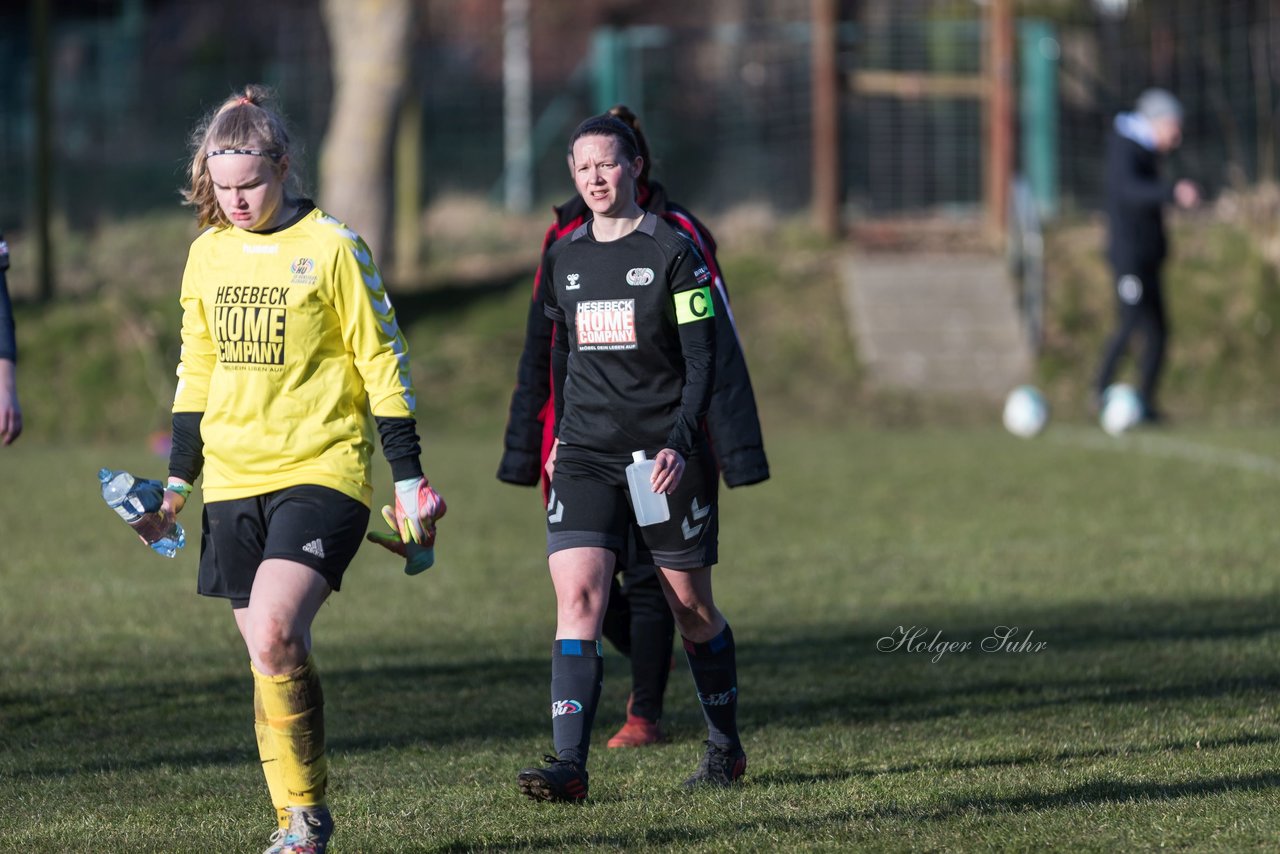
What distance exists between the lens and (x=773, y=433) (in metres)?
18.2

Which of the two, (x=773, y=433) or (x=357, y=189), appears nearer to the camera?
(x=773, y=433)

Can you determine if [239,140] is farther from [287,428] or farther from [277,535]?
[277,535]

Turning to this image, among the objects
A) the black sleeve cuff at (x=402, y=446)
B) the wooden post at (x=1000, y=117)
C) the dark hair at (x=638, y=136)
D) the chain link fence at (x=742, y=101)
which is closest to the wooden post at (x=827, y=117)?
the chain link fence at (x=742, y=101)

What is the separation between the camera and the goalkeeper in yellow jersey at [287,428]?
185 inches

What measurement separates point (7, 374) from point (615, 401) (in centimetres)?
175

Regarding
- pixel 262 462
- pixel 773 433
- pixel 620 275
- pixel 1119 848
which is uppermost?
pixel 620 275

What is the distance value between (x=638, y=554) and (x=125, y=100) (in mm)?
22491

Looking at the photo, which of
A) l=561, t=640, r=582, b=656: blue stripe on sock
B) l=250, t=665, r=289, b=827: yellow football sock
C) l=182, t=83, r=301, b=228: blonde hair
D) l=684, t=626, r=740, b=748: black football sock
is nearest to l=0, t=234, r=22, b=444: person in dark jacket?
l=182, t=83, r=301, b=228: blonde hair

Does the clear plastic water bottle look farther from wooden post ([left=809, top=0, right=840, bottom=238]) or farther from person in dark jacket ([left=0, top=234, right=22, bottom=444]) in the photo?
wooden post ([left=809, top=0, right=840, bottom=238])

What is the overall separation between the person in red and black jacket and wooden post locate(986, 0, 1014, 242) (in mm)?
15746

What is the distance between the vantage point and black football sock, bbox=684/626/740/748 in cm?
568

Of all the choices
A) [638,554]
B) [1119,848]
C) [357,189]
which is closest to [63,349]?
[357,189]

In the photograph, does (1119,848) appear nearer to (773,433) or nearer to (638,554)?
(638,554)

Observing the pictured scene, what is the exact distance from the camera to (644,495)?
5305mm
